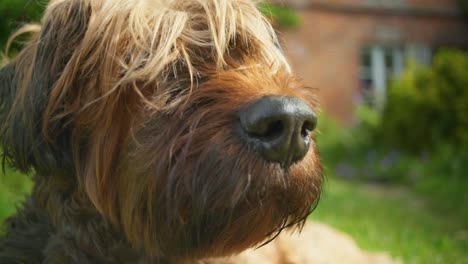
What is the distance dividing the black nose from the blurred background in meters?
0.74

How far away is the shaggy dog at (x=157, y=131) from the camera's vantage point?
2.12 meters

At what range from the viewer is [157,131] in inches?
91.8

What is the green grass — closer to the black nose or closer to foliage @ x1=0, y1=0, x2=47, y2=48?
the black nose

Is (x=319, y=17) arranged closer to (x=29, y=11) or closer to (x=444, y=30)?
(x=444, y=30)

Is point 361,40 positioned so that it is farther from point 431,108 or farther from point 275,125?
point 275,125

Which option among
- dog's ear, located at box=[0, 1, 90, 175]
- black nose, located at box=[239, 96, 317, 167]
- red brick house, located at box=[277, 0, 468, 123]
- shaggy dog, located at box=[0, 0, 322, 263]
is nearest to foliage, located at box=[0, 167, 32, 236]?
shaggy dog, located at box=[0, 0, 322, 263]

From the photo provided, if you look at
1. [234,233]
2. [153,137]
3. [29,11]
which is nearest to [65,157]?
[153,137]

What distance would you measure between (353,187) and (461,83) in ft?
10.7

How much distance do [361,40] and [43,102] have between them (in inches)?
756

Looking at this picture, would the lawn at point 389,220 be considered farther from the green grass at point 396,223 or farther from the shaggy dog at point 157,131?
the shaggy dog at point 157,131

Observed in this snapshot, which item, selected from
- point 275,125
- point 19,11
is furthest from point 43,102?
point 19,11

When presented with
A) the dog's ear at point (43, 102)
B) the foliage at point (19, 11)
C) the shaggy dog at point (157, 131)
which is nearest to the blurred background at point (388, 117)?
the foliage at point (19, 11)

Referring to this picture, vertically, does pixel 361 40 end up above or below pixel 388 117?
below

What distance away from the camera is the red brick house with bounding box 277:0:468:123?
783 inches
